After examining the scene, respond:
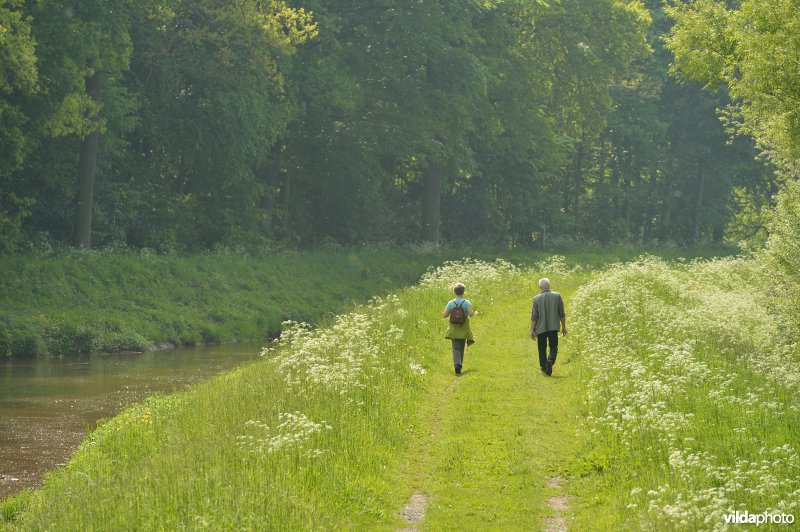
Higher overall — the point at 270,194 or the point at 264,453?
the point at 270,194

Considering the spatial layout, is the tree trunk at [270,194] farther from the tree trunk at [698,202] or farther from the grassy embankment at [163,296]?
the tree trunk at [698,202]

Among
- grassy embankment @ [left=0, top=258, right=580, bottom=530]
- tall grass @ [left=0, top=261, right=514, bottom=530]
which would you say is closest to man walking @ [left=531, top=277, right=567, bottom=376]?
grassy embankment @ [left=0, top=258, right=580, bottom=530]

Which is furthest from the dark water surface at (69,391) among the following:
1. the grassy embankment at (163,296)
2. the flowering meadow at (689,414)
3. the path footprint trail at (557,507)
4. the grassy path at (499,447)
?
the flowering meadow at (689,414)

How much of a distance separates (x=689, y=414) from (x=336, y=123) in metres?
43.2

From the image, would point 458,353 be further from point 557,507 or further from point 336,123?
point 336,123

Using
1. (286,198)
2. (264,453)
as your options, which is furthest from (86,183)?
(264,453)

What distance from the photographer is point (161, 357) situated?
32.8 m

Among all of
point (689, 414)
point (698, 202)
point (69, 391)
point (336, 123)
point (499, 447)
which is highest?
point (336, 123)

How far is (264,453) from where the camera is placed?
13883 mm

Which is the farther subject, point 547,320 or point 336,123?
point 336,123

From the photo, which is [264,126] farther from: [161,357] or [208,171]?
[161,357]

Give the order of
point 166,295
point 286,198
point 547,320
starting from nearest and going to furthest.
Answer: point 547,320 → point 166,295 → point 286,198

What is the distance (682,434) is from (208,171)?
36676 millimetres

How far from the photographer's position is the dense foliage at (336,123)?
3912 centimetres
